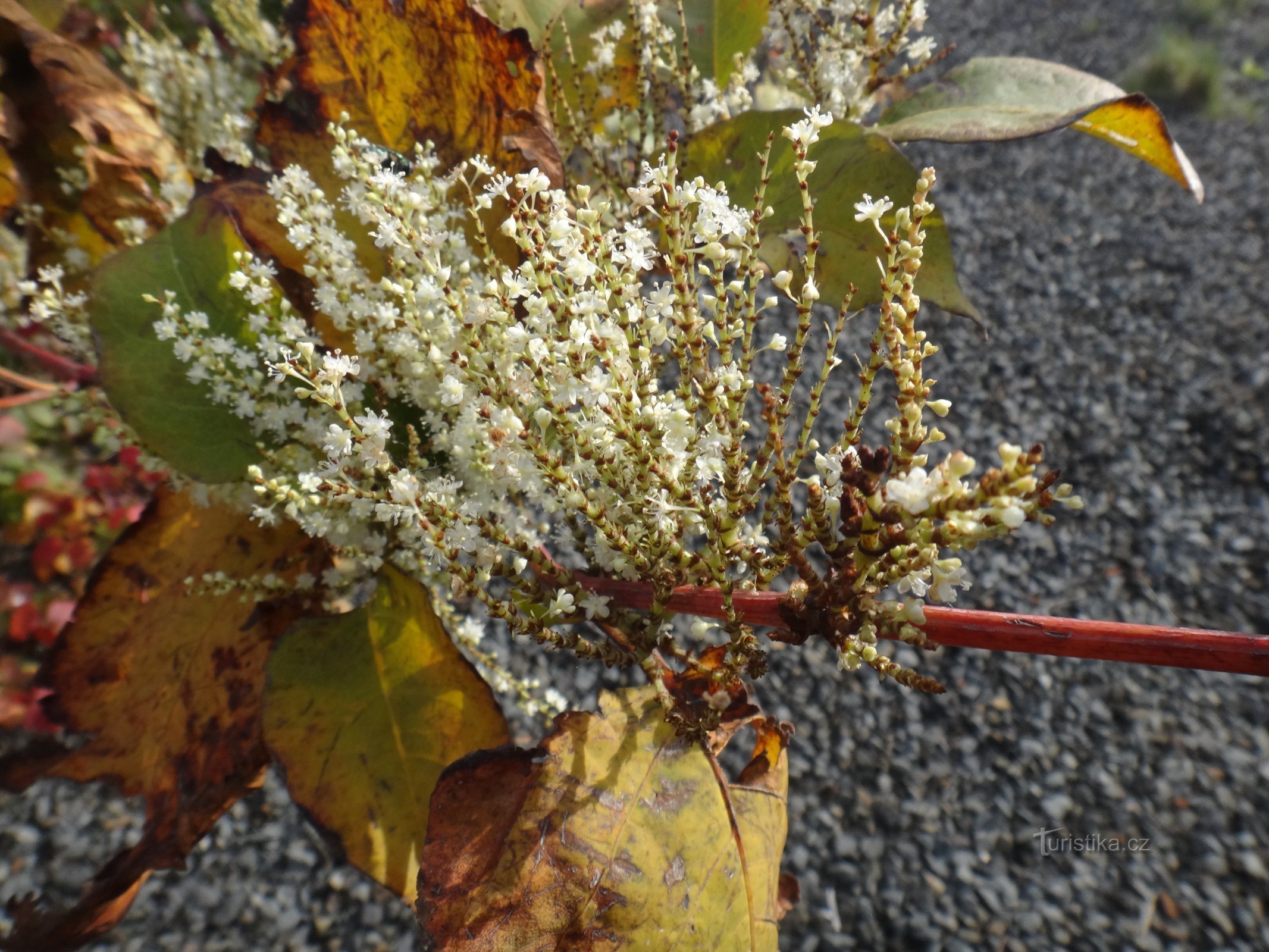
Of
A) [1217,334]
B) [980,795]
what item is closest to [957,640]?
[980,795]

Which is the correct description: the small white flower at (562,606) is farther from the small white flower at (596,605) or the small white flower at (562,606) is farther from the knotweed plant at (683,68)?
the knotweed plant at (683,68)

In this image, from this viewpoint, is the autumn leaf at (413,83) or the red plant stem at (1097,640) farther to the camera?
the autumn leaf at (413,83)

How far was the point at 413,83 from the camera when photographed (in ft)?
2.51

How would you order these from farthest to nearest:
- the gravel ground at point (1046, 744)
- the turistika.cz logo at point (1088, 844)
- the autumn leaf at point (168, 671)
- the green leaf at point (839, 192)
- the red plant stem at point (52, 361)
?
the turistika.cz logo at point (1088, 844)
the gravel ground at point (1046, 744)
the red plant stem at point (52, 361)
the autumn leaf at point (168, 671)
the green leaf at point (839, 192)

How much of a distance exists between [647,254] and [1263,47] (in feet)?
17.4

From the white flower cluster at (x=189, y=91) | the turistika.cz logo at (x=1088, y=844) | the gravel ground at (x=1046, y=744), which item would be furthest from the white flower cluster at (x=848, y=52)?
the turistika.cz logo at (x=1088, y=844)

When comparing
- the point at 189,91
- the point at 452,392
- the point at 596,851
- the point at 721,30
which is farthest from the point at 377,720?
the point at 189,91

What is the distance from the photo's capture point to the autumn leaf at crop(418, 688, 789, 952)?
583 mm

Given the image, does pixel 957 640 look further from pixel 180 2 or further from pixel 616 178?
pixel 180 2

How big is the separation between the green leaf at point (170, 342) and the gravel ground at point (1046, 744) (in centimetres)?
125

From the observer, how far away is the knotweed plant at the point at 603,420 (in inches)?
18.1

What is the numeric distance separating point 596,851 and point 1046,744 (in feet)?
5.44

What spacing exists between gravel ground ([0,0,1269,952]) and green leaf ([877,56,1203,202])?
1482 mm

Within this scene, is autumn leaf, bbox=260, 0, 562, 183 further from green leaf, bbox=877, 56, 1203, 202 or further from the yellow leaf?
the yellow leaf
